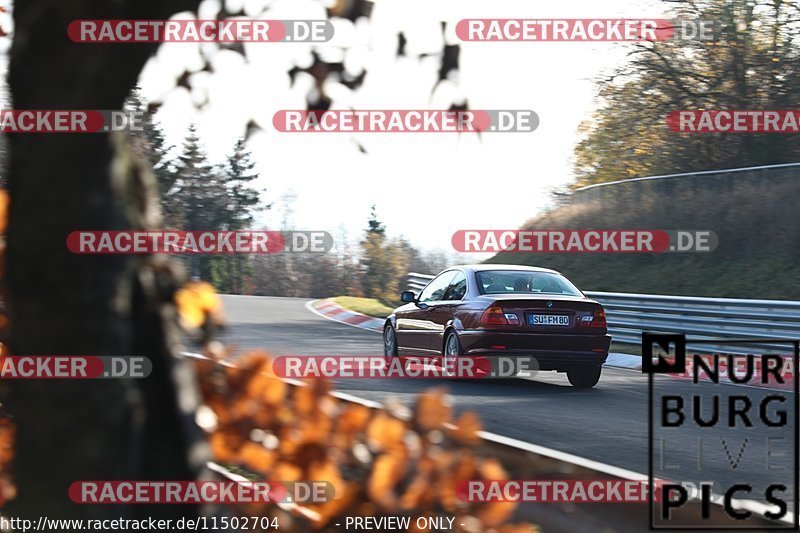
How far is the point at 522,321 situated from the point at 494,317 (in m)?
0.32

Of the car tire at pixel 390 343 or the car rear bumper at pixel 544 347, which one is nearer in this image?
the car rear bumper at pixel 544 347

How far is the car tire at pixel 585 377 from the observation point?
13.2 metres

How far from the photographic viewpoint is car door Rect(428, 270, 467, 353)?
1330cm

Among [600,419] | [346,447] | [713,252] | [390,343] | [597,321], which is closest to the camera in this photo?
[346,447]

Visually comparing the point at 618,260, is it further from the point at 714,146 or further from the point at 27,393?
the point at 27,393

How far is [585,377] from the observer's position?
13.2 m

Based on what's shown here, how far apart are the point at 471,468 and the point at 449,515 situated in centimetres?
16

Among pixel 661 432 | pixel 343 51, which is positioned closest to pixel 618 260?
pixel 661 432

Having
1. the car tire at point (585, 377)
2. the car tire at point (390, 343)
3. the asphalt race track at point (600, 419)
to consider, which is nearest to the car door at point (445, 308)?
the asphalt race track at point (600, 419)

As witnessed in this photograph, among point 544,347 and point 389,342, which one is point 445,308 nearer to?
point 544,347
